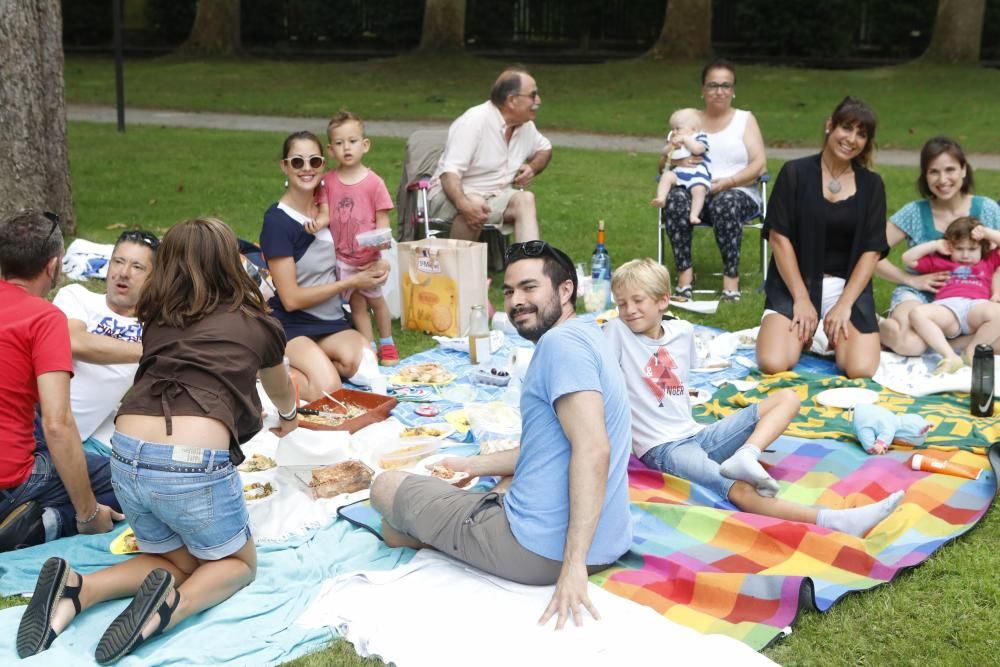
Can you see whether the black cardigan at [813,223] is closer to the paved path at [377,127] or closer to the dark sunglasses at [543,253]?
the dark sunglasses at [543,253]

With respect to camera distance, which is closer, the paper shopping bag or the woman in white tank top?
the paper shopping bag

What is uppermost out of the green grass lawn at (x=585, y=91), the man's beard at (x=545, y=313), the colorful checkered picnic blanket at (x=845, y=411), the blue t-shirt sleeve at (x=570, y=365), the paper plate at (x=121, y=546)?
the green grass lawn at (x=585, y=91)

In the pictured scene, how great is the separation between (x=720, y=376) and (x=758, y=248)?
325cm

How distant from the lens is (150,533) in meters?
3.75

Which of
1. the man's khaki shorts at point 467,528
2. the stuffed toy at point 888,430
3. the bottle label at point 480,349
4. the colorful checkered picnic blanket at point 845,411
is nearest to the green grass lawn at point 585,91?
the colorful checkered picnic blanket at point 845,411

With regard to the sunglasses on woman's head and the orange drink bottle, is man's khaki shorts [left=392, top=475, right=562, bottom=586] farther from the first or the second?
the sunglasses on woman's head

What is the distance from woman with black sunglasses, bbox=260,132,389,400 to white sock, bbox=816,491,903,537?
9.01 ft

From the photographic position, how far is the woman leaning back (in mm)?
3580

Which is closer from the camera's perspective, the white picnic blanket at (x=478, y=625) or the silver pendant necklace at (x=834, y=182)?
the white picnic blanket at (x=478, y=625)

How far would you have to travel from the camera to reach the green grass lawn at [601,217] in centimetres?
357

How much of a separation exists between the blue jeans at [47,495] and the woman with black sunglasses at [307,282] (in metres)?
1.70

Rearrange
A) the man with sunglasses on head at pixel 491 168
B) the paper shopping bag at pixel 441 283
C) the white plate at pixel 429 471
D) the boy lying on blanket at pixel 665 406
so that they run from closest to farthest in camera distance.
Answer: the white plate at pixel 429 471 → the boy lying on blanket at pixel 665 406 → the paper shopping bag at pixel 441 283 → the man with sunglasses on head at pixel 491 168

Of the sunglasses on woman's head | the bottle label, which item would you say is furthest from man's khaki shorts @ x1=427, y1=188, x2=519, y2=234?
the sunglasses on woman's head

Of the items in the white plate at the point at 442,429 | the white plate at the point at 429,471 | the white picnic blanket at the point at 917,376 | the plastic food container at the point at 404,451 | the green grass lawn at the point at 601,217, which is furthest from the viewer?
the white picnic blanket at the point at 917,376
